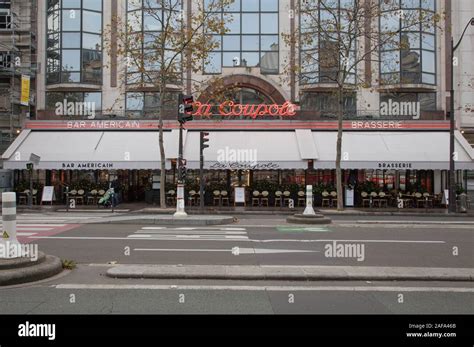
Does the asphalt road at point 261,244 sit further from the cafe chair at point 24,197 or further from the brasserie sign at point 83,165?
the cafe chair at point 24,197

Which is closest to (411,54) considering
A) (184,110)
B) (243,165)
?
(243,165)

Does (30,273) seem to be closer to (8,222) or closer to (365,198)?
(8,222)

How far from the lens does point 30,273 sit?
7.21m

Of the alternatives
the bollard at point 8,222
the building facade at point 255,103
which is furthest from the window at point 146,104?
the bollard at point 8,222

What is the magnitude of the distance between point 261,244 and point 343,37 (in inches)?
707

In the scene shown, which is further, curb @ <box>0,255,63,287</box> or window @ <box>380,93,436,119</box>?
window @ <box>380,93,436,119</box>

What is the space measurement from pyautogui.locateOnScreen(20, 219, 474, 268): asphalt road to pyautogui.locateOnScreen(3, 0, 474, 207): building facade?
1098 centimetres

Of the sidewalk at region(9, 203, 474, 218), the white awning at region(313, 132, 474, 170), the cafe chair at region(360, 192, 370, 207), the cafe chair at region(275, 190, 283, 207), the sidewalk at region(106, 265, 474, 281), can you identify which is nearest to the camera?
the sidewalk at region(106, 265, 474, 281)

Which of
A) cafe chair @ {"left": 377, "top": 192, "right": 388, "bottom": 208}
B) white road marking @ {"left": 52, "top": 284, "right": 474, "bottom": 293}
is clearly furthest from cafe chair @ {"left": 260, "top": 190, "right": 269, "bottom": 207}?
white road marking @ {"left": 52, "top": 284, "right": 474, "bottom": 293}

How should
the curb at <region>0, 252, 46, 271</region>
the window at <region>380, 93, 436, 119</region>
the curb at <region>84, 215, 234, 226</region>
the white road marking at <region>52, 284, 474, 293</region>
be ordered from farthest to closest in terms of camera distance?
the window at <region>380, 93, 436, 119</region> → the curb at <region>84, 215, 234, 226</region> → the curb at <region>0, 252, 46, 271</region> → the white road marking at <region>52, 284, 474, 293</region>

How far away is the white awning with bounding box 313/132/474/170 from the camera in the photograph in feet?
84.0

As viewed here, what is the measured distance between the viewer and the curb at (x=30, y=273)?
697cm

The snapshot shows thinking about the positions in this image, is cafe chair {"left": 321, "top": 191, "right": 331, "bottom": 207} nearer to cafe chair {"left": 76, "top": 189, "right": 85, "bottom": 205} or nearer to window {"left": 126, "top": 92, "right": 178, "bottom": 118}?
window {"left": 126, "top": 92, "right": 178, "bottom": 118}
